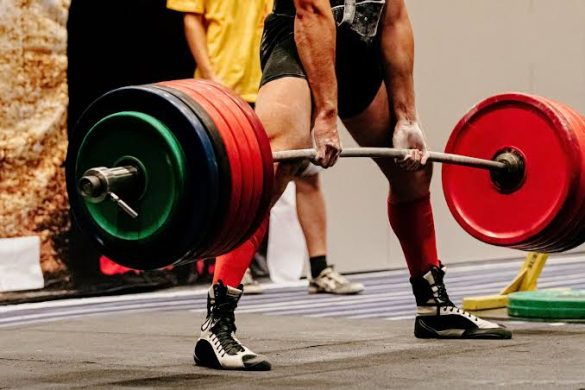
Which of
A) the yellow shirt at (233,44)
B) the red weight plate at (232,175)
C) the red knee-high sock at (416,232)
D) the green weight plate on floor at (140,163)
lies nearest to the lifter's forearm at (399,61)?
the red knee-high sock at (416,232)

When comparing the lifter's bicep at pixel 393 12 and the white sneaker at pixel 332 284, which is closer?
the lifter's bicep at pixel 393 12

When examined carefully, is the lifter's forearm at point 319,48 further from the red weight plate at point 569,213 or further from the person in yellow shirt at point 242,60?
the person in yellow shirt at point 242,60

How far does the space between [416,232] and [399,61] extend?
519 mm

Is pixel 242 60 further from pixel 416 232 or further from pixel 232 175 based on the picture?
pixel 232 175

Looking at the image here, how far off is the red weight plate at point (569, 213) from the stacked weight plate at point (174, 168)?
1.00 metres

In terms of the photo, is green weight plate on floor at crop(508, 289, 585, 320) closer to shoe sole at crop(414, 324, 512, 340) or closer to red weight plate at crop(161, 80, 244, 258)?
shoe sole at crop(414, 324, 512, 340)

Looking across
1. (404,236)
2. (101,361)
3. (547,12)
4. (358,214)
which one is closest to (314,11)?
(404,236)

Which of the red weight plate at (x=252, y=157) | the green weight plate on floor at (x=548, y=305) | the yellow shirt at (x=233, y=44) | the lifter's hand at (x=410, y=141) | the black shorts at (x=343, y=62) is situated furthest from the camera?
the yellow shirt at (x=233, y=44)

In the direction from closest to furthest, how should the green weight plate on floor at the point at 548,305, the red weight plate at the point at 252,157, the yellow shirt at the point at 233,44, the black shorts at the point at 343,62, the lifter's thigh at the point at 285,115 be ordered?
the red weight plate at the point at 252,157
the lifter's thigh at the point at 285,115
the black shorts at the point at 343,62
the green weight plate on floor at the point at 548,305
the yellow shirt at the point at 233,44

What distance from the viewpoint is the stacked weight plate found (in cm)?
272

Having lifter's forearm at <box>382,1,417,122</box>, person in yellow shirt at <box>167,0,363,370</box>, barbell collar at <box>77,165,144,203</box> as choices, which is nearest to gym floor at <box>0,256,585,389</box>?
person in yellow shirt at <box>167,0,363,370</box>

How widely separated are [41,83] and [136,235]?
2.63m

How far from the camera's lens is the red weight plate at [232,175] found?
2.76m

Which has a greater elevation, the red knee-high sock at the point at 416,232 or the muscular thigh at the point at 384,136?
the muscular thigh at the point at 384,136
